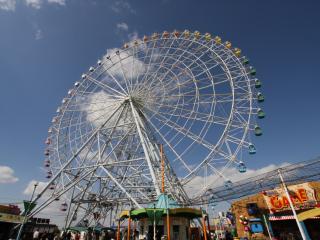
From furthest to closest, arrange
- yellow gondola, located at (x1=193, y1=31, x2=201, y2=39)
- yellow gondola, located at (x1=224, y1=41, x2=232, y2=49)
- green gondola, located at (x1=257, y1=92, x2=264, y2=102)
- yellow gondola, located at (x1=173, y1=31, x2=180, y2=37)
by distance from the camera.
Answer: yellow gondola, located at (x1=173, y1=31, x2=180, y2=37) < yellow gondola, located at (x1=193, y1=31, x2=201, y2=39) < yellow gondola, located at (x1=224, y1=41, x2=232, y2=49) < green gondola, located at (x1=257, y1=92, x2=264, y2=102)

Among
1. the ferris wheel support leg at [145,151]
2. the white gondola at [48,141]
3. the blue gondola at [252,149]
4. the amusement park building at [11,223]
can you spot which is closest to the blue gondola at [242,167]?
the blue gondola at [252,149]

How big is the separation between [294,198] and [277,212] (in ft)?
8.35

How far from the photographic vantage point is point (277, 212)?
24453mm

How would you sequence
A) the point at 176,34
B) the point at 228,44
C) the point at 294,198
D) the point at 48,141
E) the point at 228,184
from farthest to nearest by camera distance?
the point at 48,141 → the point at 176,34 → the point at 228,44 → the point at 294,198 → the point at 228,184

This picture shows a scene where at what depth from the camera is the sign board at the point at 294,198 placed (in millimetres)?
22109

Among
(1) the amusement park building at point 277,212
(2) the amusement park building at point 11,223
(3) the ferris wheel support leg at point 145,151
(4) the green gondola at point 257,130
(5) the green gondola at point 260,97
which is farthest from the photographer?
(2) the amusement park building at point 11,223

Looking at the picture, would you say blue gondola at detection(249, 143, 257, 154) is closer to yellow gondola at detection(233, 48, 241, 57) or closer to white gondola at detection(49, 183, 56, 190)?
yellow gondola at detection(233, 48, 241, 57)

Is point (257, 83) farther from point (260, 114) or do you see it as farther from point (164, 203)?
point (164, 203)

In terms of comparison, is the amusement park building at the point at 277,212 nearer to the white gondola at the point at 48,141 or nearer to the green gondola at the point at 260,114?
the green gondola at the point at 260,114

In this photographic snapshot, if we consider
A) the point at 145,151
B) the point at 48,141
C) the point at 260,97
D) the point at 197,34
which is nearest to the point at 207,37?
the point at 197,34

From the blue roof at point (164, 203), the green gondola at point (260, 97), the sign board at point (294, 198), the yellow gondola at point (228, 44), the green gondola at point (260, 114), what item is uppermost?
the yellow gondola at point (228, 44)

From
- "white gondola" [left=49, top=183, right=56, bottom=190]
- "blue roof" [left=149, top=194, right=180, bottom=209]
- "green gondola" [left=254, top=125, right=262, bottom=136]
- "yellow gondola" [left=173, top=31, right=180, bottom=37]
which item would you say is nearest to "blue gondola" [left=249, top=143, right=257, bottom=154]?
"green gondola" [left=254, top=125, right=262, bottom=136]

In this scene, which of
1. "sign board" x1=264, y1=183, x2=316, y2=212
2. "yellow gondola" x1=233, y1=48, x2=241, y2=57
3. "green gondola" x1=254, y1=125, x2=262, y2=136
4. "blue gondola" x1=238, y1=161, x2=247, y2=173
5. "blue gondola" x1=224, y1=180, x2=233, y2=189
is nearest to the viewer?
"blue gondola" x1=224, y1=180, x2=233, y2=189

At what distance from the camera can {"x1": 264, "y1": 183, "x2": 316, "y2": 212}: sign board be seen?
22.1 meters
